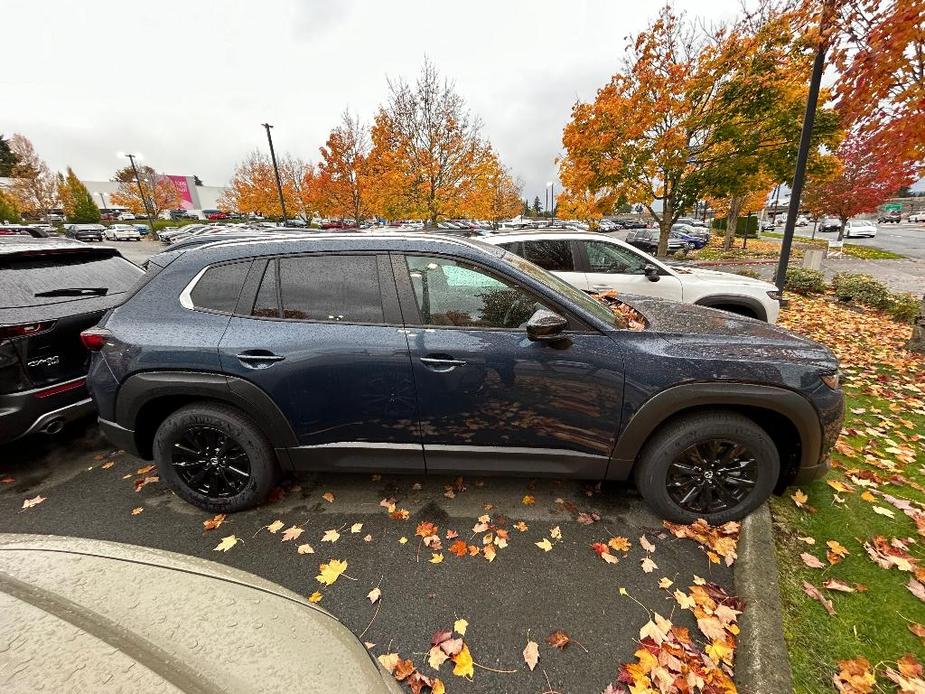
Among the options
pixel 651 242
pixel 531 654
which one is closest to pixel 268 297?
pixel 531 654

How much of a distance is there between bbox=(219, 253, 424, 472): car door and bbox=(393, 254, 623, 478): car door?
131 millimetres

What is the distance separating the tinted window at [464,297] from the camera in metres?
2.47

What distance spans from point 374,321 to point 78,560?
163 cm

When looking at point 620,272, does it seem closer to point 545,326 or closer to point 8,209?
point 545,326

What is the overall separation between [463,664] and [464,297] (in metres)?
1.93

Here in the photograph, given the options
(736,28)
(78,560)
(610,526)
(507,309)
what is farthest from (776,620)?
(736,28)

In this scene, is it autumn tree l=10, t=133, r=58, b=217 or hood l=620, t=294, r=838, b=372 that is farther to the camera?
autumn tree l=10, t=133, r=58, b=217

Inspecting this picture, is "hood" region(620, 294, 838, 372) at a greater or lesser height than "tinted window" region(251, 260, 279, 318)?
lesser

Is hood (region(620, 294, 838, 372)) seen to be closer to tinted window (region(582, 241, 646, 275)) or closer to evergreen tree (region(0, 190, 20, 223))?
tinted window (region(582, 241, 646, 275))


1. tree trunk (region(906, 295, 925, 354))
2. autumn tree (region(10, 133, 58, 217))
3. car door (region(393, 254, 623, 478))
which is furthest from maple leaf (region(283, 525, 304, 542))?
autumn tree (region(10, 133, 58, 217))

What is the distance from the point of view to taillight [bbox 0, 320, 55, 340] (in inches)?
112

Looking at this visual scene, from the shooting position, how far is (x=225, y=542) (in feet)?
8.56

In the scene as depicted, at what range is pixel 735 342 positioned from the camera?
8.06 feet

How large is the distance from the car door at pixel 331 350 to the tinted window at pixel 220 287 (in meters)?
0.07
